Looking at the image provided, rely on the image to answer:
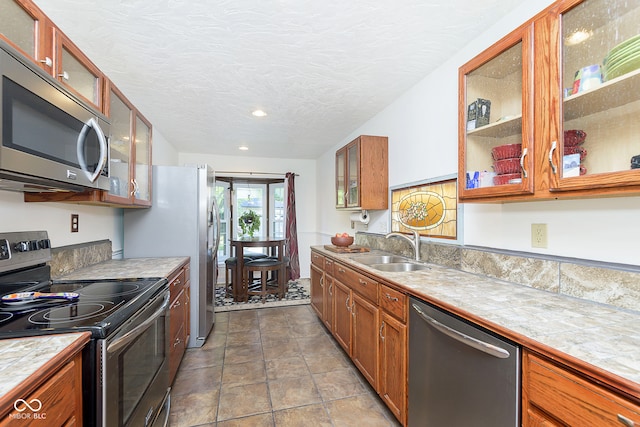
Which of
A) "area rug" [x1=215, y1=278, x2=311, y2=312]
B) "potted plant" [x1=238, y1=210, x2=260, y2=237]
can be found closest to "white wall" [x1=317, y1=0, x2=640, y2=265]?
"area rug" [x1=215, y1=278, x2=311, y2=312]

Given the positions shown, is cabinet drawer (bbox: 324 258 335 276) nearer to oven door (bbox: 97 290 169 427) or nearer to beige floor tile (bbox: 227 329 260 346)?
beige floor tile (bbox: 227 329 260 346)

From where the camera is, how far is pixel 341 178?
11.9 feet

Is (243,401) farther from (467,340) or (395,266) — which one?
(467,340)

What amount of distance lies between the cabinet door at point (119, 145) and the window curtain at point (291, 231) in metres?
3.41

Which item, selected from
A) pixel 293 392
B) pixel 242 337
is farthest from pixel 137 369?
pixel 242 337

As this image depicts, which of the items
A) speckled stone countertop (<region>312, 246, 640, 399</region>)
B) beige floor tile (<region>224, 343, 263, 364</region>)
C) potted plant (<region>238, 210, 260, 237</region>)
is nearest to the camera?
speckled stone countertop (<region>312, 246, 640, 399</region>)

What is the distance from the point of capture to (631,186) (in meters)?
0.93

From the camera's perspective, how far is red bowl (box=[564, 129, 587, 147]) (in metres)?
1.13

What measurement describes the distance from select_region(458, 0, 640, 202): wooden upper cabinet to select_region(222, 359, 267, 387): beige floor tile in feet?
6.90

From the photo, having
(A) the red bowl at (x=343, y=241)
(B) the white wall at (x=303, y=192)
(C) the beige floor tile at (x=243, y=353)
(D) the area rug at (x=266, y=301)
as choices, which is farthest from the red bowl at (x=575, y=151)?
(B) the white wall at (x=303, y=192)

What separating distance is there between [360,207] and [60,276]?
7.90ft

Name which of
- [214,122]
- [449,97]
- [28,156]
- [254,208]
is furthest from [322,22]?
[254,208]

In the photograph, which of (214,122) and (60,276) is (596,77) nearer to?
(60,276)

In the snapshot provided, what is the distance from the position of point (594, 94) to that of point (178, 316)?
2.73 m
